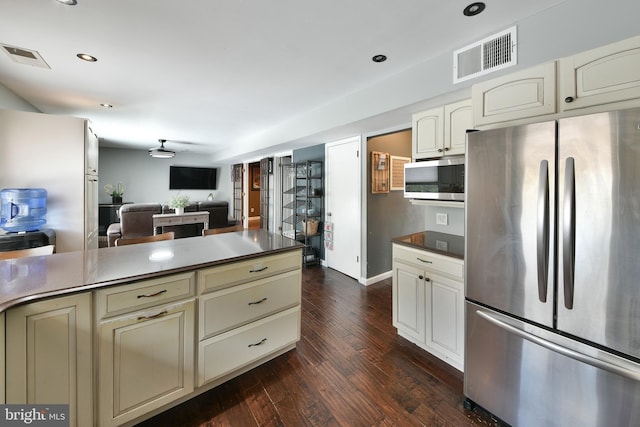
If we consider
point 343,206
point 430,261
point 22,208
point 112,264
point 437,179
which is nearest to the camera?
point 112,264

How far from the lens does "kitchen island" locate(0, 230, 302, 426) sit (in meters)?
1.13

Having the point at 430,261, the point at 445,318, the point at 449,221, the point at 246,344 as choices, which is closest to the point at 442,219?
the point at 449,221

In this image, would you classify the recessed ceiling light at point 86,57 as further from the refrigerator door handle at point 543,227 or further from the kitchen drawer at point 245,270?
the refrigerator door handle at point 543,227

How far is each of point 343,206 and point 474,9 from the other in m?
2.80

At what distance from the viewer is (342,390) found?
178 cm

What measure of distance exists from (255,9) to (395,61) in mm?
1244

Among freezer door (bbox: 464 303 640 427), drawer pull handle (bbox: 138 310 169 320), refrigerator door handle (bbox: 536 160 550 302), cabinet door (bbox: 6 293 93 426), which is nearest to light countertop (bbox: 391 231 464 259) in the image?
freezer door (bbox: 464 303 640 427)

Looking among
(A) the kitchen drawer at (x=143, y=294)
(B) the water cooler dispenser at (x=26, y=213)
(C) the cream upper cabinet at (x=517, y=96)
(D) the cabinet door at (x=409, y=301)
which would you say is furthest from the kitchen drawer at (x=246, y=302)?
(B) the water cooler dispenser at (x=26, y=213)

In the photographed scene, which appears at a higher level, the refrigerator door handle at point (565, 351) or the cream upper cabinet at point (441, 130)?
the cream upper cabinet at point (441, 130)

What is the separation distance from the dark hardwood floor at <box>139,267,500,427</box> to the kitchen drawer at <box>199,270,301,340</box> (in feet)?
1.50

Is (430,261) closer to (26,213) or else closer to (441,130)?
(441,130)

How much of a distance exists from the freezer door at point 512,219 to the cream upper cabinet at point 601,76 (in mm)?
318

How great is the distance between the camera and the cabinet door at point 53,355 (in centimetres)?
108

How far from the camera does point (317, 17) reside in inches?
68.4
